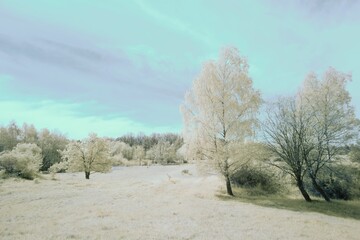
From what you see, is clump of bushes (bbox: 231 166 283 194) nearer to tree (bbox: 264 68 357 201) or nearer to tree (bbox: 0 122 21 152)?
tree (bbox: 264 68 357 201)

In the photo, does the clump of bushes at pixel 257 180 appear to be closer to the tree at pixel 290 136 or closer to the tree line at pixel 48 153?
the tree at pixel 290 136

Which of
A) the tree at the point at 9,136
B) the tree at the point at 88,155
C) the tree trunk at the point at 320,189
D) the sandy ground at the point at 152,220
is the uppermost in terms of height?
the tree at the point at 9,136

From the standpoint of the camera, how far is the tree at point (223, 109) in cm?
2884

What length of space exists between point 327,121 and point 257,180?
902 centimetres

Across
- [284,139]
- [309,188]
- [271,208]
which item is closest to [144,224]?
[271,208]

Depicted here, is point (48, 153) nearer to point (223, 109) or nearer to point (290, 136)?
point (223, 109)

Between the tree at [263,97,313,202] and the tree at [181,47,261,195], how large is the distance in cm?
184

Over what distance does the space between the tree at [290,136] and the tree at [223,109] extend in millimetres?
1841

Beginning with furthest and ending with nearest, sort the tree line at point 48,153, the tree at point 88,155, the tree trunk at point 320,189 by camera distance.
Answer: the tree at point 88,155
the tree line at point 48,153
the tree trunk at point 320,189

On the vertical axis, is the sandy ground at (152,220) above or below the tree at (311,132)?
below

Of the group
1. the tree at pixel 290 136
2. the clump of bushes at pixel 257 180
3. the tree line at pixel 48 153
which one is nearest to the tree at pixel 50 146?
the tree line at pixel 48 153

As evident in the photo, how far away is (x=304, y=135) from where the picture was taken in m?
28.4

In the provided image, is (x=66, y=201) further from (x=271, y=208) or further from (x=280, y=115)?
(x=280, y=115)

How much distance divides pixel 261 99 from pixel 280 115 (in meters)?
2.25
